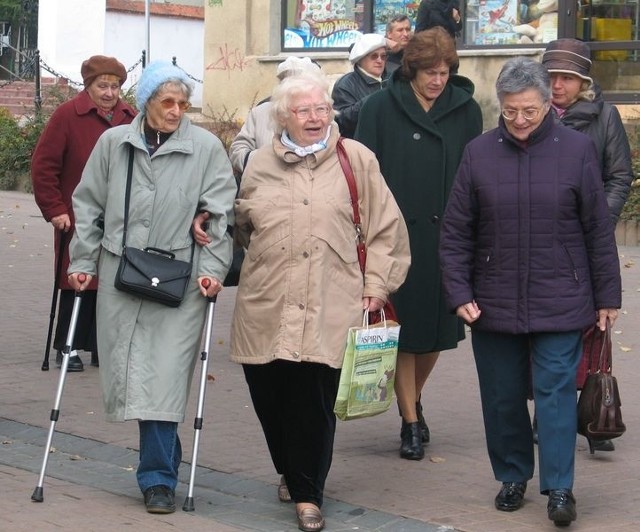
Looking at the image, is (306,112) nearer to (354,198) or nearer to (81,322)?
(354,198)

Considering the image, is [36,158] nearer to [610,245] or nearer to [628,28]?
[610,245]

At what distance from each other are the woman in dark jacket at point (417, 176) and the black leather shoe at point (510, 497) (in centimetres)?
92

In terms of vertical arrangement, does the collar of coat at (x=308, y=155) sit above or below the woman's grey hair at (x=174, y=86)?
below

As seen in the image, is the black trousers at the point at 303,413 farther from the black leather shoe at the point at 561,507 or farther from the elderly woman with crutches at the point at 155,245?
the black leather shoe at the point at 561,507

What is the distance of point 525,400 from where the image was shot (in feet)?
19.0

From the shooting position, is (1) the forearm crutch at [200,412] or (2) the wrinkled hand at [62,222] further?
(2) the wrinkled hand at [62,222]

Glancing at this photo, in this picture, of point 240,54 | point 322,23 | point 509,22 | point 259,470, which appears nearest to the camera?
point 259,470

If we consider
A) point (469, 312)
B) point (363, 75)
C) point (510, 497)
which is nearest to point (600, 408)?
point (510, 497)

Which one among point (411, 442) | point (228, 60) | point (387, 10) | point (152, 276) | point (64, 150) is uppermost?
point (387, 10)

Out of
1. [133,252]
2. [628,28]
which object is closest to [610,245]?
[133,252]

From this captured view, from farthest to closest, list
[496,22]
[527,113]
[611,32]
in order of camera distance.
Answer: [496,22] → [611,32] → [527,113]

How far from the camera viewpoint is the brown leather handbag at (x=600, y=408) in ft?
18.9

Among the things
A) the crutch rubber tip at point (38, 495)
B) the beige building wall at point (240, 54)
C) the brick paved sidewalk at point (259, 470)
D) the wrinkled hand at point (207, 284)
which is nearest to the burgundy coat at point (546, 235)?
the brick paved sidewalk at point (259, 470)

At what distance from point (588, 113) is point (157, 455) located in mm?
2476
